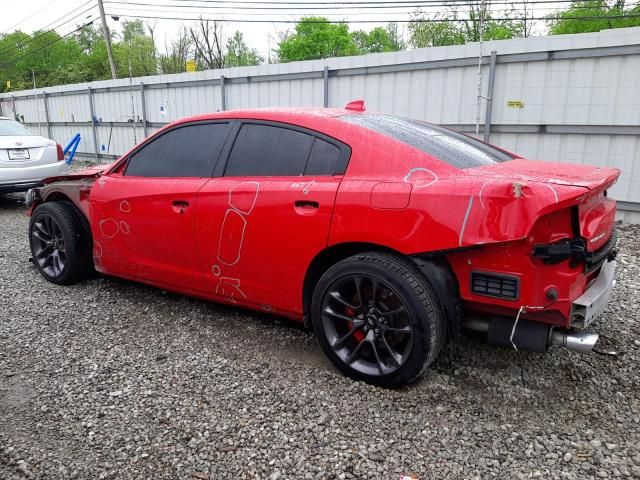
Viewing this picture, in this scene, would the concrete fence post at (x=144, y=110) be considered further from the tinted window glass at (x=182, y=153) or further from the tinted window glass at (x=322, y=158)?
the tinted window glass at (x=322, y=158)

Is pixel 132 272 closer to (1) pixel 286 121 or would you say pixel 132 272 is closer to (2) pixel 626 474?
(1) pixel 286 121

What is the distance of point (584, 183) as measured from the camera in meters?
2.49

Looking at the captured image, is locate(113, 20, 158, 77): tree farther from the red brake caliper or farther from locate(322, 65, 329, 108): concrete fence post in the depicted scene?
the red brake caliper

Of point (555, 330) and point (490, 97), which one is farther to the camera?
point (490, 97)

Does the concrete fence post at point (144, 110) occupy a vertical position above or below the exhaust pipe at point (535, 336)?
above

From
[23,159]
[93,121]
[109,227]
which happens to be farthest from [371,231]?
[93,121]

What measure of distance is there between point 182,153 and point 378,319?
195cm

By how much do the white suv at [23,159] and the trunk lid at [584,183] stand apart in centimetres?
749

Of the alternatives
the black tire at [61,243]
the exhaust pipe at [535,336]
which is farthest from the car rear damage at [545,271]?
the black tire at [61,243]

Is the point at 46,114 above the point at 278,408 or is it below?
above

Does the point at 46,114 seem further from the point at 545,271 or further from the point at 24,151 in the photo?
the point at 545,271

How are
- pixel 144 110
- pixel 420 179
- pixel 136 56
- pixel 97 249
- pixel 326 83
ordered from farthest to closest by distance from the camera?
1. pixel 136 56
2. pixel 144 110
3. pixel 326 83
4. pixel 97 249
5. pixel 420 179

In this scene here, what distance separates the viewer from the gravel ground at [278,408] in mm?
2297

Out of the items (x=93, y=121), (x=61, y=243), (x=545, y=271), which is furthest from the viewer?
(x=93, y=121)
